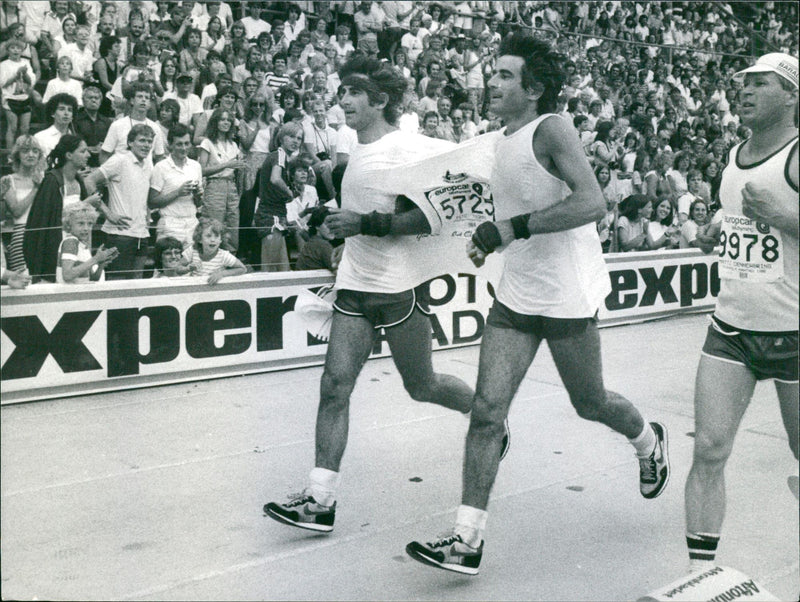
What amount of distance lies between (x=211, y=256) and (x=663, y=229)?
5.40m

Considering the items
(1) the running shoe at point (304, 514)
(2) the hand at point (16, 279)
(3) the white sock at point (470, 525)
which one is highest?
(2) the hand at point (16, 279)

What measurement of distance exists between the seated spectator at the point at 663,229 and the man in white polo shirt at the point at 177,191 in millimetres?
5014

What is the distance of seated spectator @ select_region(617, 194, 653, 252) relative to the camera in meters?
10.6

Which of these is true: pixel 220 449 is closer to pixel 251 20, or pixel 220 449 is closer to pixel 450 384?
pixel 450 384

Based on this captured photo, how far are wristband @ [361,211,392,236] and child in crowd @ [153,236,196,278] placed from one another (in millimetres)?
3316

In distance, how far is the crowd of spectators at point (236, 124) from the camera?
7504 mm

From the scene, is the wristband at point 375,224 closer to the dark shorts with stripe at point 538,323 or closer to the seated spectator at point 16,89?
the dark shorts with stripe at point 538,323

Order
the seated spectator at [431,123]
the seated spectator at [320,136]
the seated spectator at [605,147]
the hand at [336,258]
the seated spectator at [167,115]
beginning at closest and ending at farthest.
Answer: the hand at [336,258], the seated spectator at [167,115], the seated spectator at [320,136], the seated spectator at [431,123], the seated spectator at [605,147]

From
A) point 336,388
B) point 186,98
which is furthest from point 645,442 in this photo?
point 186,98

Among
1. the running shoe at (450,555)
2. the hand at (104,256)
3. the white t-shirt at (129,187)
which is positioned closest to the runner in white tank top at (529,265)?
the running shoe at (450,555)

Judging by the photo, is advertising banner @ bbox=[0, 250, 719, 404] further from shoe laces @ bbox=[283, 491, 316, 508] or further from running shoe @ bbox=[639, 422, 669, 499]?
shoe laces @ bbox=[283, 491, 316, 508]

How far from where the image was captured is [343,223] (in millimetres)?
4293

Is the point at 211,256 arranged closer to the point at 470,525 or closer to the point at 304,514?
the point at 304,514

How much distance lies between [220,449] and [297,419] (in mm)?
829
